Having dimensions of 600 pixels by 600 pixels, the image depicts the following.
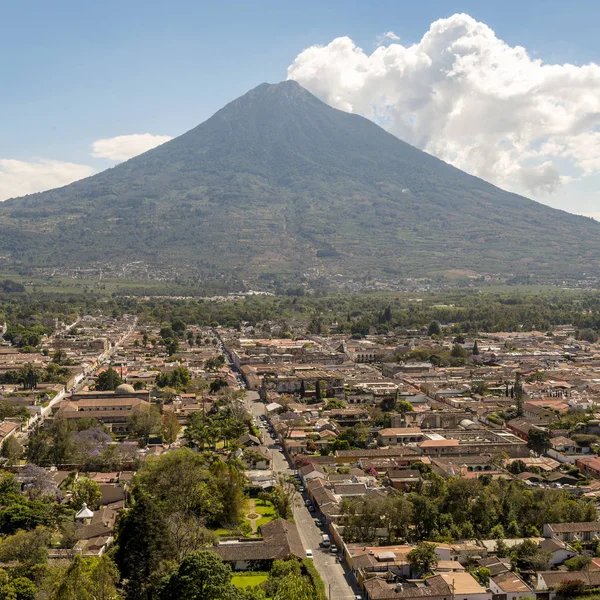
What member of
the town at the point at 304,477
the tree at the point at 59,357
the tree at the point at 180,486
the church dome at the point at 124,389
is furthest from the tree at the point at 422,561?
the tree at the point at 59,357

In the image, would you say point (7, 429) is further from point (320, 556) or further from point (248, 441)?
point (320, 556)

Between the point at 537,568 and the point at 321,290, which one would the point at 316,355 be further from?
the point at 321,290

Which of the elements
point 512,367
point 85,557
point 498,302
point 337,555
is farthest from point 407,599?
point 498,302

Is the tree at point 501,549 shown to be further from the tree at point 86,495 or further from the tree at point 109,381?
the tree at point 109,381

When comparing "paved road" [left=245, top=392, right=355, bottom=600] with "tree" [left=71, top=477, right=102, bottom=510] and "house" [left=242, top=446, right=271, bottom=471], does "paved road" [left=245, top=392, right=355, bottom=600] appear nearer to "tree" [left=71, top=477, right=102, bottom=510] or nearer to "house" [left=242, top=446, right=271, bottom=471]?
"house" [left=242, top=446, right=271, bottom=471]

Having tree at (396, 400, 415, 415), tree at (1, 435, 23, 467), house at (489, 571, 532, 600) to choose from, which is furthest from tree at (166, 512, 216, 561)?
tree at (396, 400, 415, 415)

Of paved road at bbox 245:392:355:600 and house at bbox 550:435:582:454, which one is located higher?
house at bbox 550:435:582:454
